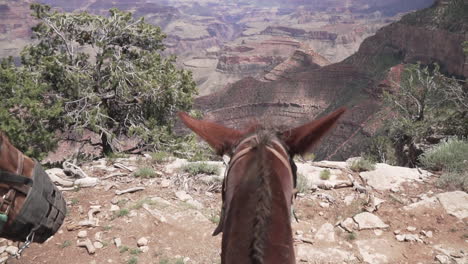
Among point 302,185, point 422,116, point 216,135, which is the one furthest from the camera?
point 422,116

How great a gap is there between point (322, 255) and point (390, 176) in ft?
9.63

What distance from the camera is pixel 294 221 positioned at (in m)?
5.07

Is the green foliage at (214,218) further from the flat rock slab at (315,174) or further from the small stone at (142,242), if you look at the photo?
the flat rock slab at (315,174)

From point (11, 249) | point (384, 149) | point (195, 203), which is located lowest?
point (384, 149)

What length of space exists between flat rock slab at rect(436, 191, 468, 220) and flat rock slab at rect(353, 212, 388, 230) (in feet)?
3.95

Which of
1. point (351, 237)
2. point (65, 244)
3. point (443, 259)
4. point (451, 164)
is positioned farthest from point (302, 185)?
point (65, 244)

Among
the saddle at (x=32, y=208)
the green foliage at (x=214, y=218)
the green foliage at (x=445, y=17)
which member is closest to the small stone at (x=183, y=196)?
the green foliage at (x=214, y=218)

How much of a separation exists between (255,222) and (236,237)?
0.51 feet

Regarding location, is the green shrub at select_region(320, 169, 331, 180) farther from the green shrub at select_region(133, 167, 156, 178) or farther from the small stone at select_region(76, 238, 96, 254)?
the small stone at select_region(76, 238, 96, 254)

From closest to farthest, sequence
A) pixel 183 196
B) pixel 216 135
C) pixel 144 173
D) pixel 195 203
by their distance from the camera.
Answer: pixel 216 135
pixel 195 203
pixel 183 196
pixel 144 173

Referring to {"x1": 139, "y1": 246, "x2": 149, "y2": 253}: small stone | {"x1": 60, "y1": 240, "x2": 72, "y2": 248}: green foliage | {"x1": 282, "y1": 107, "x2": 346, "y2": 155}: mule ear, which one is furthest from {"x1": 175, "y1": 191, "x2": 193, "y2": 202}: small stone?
{"x1": 282, "y1": 107, "x2": 346, "y2": 155}: mule ear

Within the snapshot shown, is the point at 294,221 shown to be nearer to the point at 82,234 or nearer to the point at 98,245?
the point at 98,245

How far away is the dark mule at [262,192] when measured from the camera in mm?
1210

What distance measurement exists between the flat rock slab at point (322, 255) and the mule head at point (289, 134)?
122 inches
